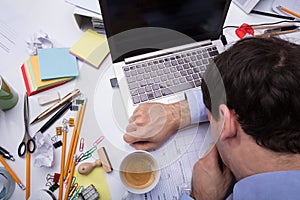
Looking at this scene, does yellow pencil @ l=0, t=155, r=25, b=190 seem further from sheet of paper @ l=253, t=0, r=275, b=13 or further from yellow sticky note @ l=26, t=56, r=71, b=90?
sheet of paper @ l=253, t=0, r=275, b=13

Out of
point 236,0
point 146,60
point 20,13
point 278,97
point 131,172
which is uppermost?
point 20,13

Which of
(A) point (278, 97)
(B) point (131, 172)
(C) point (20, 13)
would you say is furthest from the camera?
(C) point (20, 13)

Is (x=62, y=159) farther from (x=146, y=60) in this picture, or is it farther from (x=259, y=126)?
(x=259, y=126)

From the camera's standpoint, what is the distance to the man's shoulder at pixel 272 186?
15.9 inches

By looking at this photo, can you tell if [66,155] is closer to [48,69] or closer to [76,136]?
[76,136]

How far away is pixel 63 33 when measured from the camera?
0.75 metres

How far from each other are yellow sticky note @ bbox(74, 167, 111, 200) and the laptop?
150 mm

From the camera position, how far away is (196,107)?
62cm

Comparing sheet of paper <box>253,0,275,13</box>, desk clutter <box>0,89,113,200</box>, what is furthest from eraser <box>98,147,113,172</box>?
sheet of paper <box>253,0,275,13</box>

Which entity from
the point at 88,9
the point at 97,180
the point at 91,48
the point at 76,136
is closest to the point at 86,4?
the point at 88,9

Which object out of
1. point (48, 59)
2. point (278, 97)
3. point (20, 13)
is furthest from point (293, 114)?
point (20, 13)

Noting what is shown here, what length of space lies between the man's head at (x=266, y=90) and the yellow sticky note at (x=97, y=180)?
0.31 metres

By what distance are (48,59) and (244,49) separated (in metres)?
0.49

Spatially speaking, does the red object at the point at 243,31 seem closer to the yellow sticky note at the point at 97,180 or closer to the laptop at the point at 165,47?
the laptop at the point at 165,47
